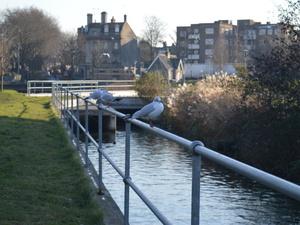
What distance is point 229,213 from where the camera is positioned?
1083 centimetres

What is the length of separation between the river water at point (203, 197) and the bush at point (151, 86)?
23951 millimetres

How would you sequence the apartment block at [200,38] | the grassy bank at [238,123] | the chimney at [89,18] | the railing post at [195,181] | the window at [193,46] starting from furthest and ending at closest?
the window at [193,46] → the apartment block at [200,38] → the chimney at [89,18] → the grassy bank at [238,123] → the railing post at [195,181]

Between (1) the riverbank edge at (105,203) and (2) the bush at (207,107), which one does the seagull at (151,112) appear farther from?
(2) the bush at (207,107)

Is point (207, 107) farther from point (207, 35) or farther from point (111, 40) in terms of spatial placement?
point (207, 35)

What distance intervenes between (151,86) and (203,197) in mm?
29512

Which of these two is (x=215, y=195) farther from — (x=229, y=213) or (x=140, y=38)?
(x=140, y=38)

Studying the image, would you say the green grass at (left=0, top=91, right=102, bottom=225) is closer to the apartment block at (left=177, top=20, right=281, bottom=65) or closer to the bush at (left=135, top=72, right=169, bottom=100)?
the bush at (left=135, top=72, right=169, bottom=100)

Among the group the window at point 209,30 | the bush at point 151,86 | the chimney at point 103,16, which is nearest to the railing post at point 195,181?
the bush at point 151,86

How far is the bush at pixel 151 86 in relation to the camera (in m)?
41.1

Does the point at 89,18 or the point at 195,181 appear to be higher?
the point at 89,18

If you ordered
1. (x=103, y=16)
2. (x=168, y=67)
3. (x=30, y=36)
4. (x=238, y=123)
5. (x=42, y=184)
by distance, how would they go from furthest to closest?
(x=103, y=16) < (x=30, y=36) < (x=168, y=67) < (x=238, y=123) < (x=42, y=184)

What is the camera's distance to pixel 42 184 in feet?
28.7

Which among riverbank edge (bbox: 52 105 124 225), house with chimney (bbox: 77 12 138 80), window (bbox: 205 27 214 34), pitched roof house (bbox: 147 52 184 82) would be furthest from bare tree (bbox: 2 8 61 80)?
riverbank edge (bbox: 52 105 124 225)

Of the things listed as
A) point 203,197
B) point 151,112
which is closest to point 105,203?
point 151,112
